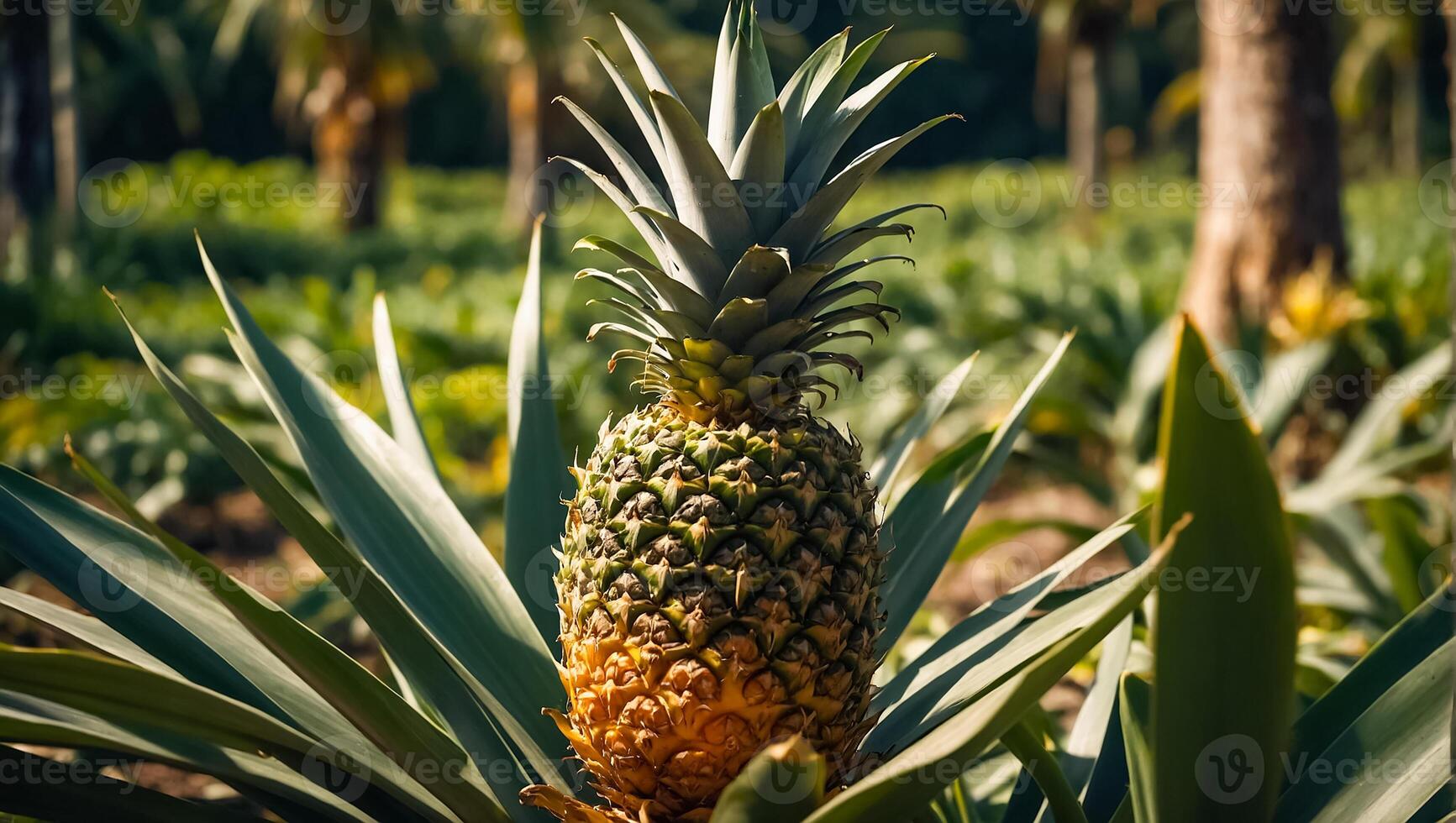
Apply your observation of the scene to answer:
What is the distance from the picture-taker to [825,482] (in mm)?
1483

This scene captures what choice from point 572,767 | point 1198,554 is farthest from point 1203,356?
point 572,767

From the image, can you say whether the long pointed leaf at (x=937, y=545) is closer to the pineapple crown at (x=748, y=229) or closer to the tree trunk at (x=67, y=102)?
the pineapple crown at (x=748, y=229)

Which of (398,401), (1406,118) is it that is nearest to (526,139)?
(398,401)

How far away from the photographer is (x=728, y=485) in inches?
56.1

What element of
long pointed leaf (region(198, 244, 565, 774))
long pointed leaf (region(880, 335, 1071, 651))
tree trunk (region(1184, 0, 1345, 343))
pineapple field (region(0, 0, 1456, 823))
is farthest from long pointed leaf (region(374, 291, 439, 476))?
tree trunk (region(1184, 0, 1345, 343))

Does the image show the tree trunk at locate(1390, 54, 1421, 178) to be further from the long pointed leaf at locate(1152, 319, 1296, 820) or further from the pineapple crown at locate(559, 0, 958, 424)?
the long pointed leaf at locate(1152, 319, 1296, 820)

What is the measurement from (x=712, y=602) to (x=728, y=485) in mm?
158

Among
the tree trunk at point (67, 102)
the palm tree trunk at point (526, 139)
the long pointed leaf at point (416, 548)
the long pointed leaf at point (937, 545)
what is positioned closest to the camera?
the long pointed leaf at point (416, 548)

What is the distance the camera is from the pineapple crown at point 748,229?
1472 mm

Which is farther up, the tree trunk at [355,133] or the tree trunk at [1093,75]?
the tree trunk at [355,133]

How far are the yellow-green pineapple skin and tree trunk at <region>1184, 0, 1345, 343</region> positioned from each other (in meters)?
4.72

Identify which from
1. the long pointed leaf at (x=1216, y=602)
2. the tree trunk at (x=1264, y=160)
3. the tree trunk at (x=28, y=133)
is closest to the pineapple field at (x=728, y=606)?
the long pointed leaf at (x=1216, y=602)

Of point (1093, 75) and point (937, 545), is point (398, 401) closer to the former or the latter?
point (937, 545)

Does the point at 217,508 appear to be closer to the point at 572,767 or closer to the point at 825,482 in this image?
the point at 572,767
